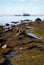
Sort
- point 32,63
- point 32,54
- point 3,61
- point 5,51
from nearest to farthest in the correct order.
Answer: point 32,63 → point 3,61 → point 32,54 → point 5,51

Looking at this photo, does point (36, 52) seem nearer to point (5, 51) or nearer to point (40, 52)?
point (40, 52)

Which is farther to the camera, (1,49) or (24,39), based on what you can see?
(24,39)

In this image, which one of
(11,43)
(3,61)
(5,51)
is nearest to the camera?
(3,61)

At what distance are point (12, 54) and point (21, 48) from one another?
5.21 metres

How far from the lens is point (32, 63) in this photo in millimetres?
40250

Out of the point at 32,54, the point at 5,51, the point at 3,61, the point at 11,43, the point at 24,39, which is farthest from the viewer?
the point at 24,39

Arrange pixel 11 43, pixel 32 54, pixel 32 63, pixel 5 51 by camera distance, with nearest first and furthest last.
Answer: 1. pixel 32 63
2. pixel 32 54
3. pixel 5 51
4. pixel 11 43

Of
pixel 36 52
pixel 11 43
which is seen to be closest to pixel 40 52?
pixel 36 52

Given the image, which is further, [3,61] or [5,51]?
[5,51]

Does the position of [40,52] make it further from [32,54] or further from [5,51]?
[5,51]

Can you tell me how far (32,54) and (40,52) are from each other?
7.27ft

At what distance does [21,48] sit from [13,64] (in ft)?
46.8

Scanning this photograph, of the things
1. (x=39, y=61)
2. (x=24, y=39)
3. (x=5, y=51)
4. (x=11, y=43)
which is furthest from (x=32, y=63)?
(x=24, y=39)

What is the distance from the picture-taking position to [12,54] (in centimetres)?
5066
